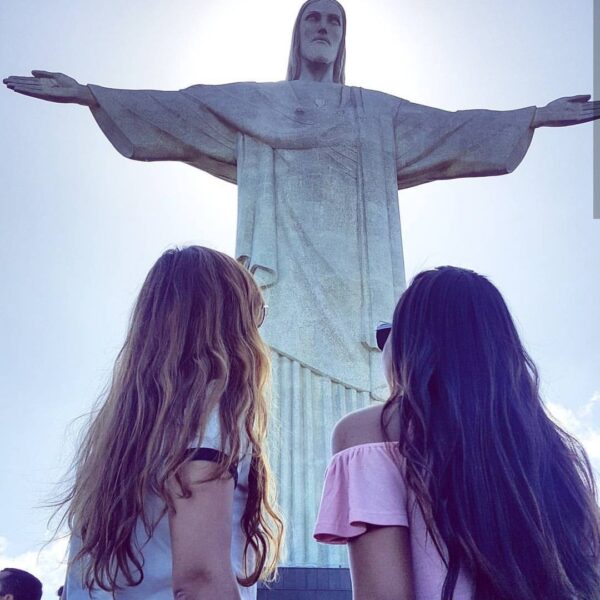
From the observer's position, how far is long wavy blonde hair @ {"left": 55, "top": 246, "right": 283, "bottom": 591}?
217 cm

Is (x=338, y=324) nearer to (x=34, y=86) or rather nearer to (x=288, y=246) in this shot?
(x=288, y=246)

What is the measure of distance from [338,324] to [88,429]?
14.0 feet

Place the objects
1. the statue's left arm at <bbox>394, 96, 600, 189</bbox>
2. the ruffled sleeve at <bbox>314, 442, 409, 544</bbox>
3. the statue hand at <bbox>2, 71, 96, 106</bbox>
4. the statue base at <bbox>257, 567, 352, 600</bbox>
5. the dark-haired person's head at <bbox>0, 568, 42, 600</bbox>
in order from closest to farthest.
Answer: the ruffled sleeve at <bbox>314, 442, 409, 544</bbox>
the dark-haired person's head at <bbox>0, 568, 42, 600</bbox>
the statue base at <bbox>257, 567, 352, 600</bbox>
the statue hand at <bbox>2, 71, 96, 106</bbox>
the statue's left arm at <bbox>394, 96, 600, 189</bbox>

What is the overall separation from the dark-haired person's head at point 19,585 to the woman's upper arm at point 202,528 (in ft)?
8.86

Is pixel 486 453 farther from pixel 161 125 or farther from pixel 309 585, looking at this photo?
pixel 161 125

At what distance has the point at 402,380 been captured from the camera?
222 centimetres

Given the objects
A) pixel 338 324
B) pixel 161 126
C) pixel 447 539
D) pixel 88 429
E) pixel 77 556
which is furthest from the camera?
pixel 161 126

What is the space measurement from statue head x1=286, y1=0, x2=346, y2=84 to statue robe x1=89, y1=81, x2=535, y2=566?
0.38 metres

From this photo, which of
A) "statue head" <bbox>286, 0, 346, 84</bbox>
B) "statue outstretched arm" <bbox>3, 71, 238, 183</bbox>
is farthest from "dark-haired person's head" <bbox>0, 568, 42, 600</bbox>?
"statue head" <bbox>286, 0, 346, 84</bbox>

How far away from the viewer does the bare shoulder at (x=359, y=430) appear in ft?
7.16

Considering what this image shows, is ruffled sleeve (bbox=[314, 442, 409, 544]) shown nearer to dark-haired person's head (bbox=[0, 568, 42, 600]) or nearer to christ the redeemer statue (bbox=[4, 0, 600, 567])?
dark-haired person's head (bbox=[0, 568, 42, 600])

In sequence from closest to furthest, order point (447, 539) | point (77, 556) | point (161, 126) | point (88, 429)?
point (447, 539), point (77, 556), point (88, 429), point (161, 126)

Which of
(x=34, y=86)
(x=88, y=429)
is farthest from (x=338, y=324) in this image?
(x=88, y=429)

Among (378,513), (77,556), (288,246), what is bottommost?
(77,556)
